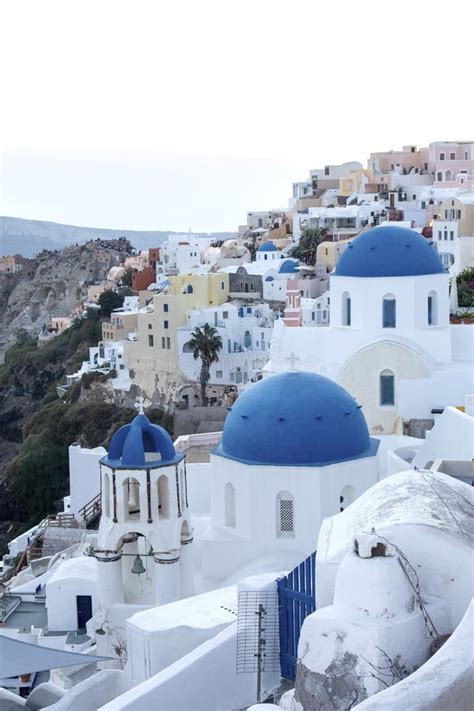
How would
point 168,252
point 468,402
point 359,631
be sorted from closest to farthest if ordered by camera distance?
point 359,631 → point 468,402 → point 168,252

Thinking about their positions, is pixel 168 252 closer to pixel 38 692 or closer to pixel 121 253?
pixel 121 253

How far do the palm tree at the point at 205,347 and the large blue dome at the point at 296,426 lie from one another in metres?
21.5

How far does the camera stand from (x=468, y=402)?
52.7 ft

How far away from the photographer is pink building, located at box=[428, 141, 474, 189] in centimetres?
5256

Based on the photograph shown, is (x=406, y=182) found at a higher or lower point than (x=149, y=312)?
higher

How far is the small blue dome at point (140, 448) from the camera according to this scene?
11.3 m

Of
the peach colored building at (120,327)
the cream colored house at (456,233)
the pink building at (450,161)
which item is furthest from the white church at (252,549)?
the pink building at (450,161)

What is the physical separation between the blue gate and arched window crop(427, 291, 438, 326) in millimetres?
10341

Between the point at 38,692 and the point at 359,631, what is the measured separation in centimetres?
360

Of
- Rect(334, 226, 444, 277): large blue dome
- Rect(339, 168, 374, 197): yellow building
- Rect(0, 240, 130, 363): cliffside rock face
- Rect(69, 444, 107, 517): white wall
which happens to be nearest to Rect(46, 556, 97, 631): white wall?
Rect(334, 226, 444, 277): large blue dome

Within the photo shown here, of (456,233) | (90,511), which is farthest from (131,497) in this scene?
(456,233)

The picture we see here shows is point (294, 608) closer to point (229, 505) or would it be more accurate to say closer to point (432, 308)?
point (229, 505)

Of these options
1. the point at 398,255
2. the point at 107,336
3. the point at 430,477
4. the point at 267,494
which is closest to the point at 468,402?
the point at 398,255

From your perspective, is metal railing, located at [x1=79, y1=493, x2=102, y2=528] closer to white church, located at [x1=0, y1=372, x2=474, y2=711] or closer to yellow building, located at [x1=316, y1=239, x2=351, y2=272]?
white church, located at [x1=0, y1=372, x2=474, y2=711]
